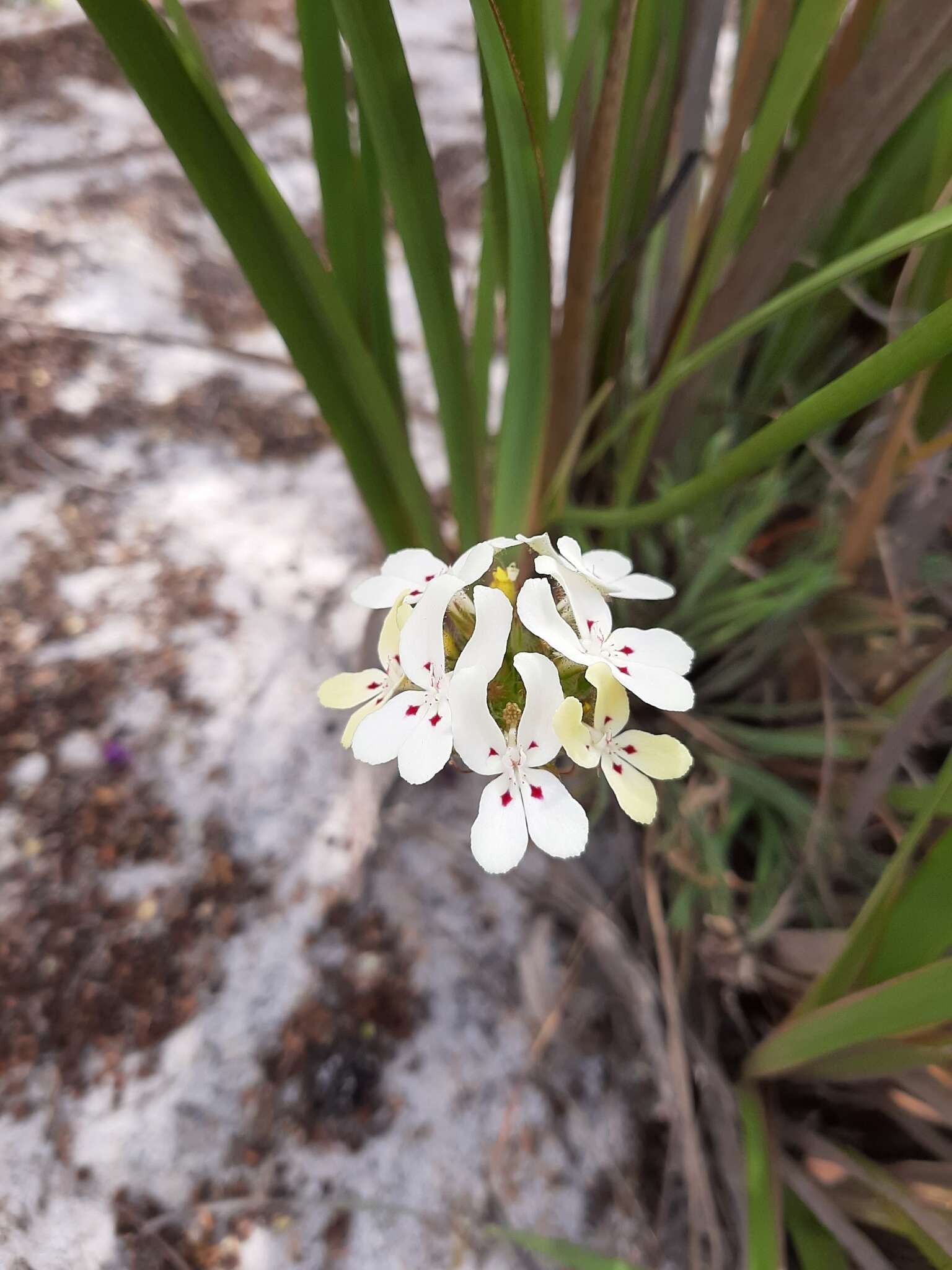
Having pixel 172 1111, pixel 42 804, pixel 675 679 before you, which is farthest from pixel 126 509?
pixel 675 679

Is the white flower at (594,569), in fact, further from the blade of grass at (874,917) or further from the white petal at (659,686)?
the blade of grass at (874,917)

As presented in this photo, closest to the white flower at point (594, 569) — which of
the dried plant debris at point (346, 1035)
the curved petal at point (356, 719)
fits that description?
the curved petal at point (356, 719)

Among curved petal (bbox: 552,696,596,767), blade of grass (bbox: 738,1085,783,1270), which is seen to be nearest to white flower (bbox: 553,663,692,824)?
curved petal (bbox: 552,696,596,767)

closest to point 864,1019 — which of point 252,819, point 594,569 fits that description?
point 594,569

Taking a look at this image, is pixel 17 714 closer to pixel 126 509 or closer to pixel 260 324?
pixel 126 509

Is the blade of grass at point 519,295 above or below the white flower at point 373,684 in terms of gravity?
above

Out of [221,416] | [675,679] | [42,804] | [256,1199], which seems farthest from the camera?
[221,416]

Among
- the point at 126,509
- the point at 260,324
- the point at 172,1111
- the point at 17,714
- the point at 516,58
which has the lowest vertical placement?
the point at 172,1111
